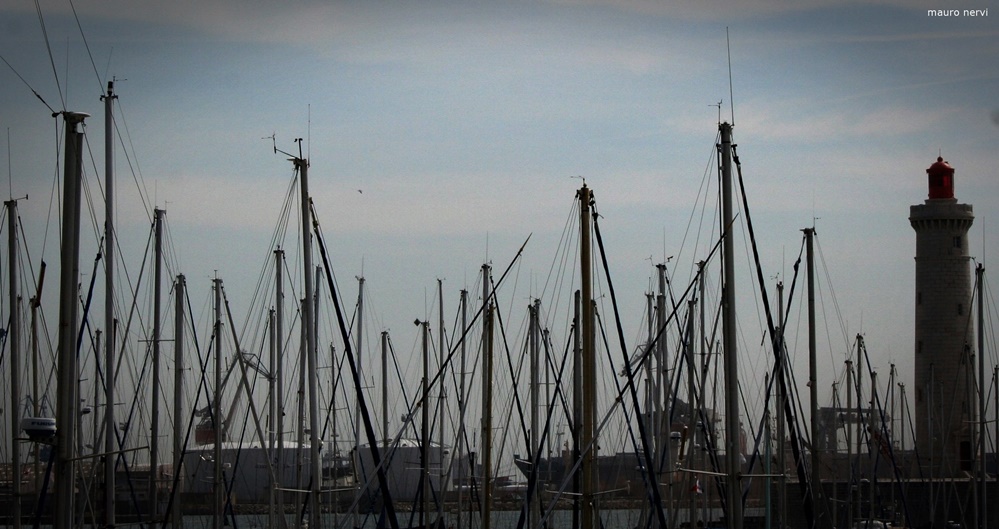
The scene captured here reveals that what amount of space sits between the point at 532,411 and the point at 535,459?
4.69 metres

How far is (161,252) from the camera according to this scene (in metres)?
33.3

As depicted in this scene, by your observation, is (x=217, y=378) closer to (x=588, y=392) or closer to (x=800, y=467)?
(x=588, y=392)

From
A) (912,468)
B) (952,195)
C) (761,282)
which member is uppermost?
Answer: (952,195)

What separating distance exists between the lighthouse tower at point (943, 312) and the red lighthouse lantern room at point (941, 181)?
0.24 m

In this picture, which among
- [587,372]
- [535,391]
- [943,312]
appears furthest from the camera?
[943,312]

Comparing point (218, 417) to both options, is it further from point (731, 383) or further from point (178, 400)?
point (731, 383)

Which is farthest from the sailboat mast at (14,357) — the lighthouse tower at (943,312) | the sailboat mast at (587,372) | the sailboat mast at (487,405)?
the lighthouse tower at (943,312)

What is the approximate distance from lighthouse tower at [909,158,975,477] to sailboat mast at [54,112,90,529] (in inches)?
2320

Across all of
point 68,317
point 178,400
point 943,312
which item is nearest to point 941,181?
point 943,312

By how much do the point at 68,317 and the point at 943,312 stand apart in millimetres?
Result: 62739

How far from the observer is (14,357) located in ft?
101

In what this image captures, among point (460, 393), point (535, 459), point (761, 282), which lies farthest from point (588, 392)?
point (460, 393)

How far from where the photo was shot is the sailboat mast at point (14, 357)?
29609mm

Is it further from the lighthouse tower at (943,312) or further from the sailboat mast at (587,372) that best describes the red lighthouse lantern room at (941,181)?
the sailboat mast at (587,372)
